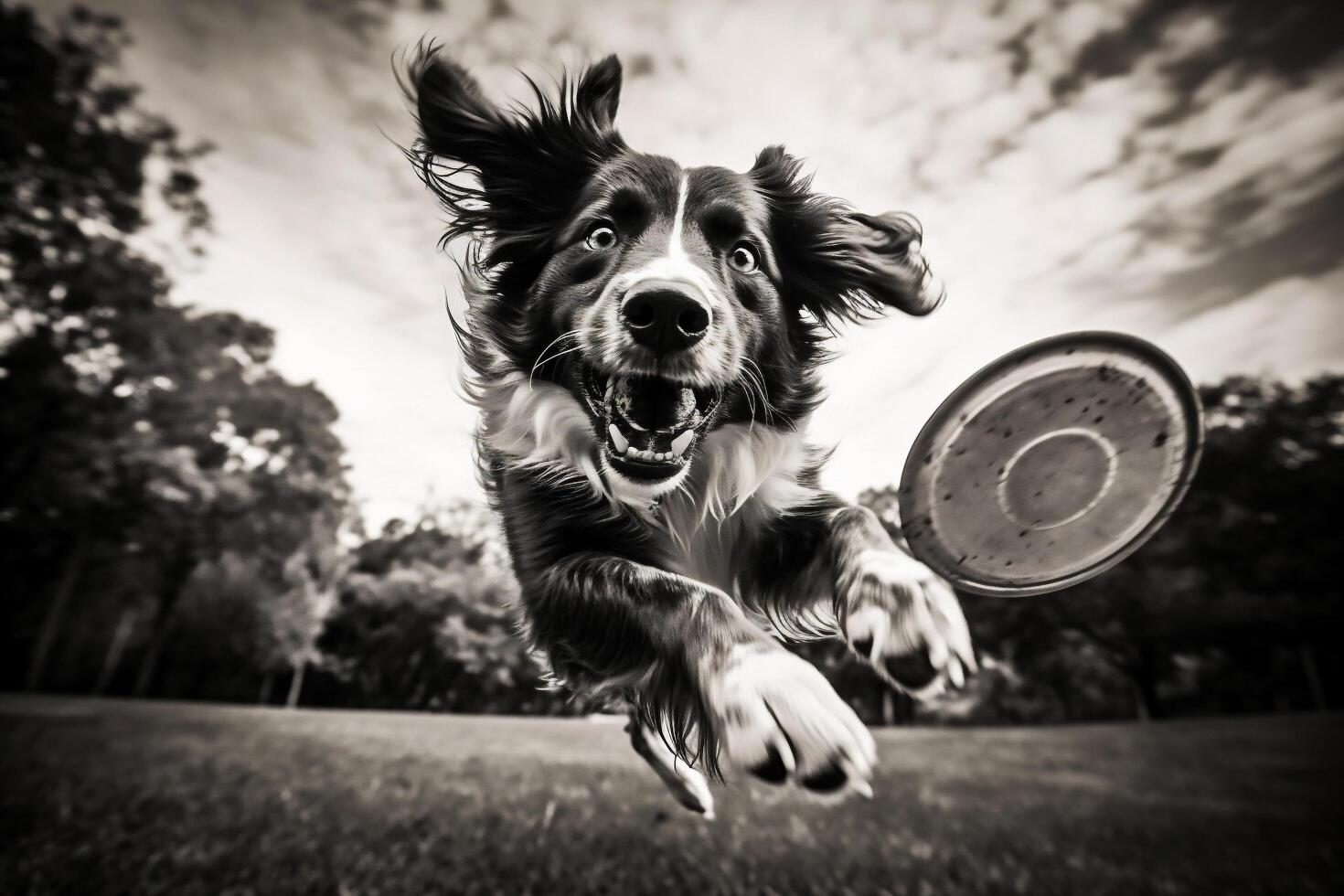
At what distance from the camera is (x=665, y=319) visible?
1.25 metres

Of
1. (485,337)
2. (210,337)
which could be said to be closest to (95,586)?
(210,337)

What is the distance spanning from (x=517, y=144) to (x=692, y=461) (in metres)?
1.06

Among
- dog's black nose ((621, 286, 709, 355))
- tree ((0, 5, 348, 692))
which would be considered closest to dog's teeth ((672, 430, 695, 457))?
dog's black nose ((621, 286, 709, 355))

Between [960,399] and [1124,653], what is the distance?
14551 millimetres

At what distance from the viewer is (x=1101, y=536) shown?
1414 millimetres

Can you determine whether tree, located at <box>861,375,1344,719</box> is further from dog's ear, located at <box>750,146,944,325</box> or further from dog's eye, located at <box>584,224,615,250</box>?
dog's eye, located at <box>584,224,615,250</box>

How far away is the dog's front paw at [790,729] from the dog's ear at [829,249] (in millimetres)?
942

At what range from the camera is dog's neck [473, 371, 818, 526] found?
148 centimetres

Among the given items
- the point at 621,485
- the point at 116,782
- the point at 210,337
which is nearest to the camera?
the point at 621,485

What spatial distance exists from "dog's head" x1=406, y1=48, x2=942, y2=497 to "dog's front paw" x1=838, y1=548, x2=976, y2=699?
1.52 feet

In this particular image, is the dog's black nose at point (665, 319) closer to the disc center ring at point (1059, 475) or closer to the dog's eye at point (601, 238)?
the dog's eye at point (601, 238)

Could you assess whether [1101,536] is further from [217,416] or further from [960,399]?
[217,416]

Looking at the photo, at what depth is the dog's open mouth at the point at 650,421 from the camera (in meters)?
1.32

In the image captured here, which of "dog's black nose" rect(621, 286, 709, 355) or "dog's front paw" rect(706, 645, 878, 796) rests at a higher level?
"dog's black nose" rect(621, 286, 709, 355)
